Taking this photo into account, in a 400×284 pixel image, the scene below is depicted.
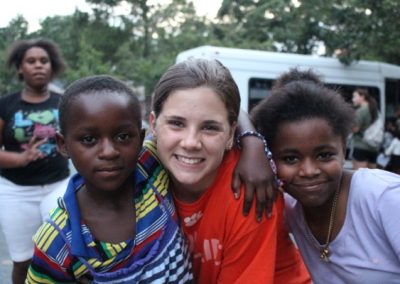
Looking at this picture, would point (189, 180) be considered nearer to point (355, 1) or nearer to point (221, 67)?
point (221, 67)

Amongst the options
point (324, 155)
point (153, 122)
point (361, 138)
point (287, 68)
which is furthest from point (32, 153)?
point (361, 138)

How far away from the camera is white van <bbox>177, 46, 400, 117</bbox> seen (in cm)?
841

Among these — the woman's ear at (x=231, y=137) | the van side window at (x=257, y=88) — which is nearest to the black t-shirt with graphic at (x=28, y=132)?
the woman's ear at (x=231, y=137)

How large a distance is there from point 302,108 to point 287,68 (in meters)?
6.66

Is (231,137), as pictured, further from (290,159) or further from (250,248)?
(250,248)

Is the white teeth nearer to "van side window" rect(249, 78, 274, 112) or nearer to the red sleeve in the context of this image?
the red sleeve

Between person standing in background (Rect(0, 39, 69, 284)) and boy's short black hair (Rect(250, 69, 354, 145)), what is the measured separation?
188 centimetres

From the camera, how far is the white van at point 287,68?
27.6 feet

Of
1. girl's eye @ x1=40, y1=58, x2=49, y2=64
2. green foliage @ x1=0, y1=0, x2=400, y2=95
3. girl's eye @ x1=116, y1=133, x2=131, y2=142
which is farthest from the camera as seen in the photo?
green foliage @ x1=0, y1=0, x2=400, y2=95

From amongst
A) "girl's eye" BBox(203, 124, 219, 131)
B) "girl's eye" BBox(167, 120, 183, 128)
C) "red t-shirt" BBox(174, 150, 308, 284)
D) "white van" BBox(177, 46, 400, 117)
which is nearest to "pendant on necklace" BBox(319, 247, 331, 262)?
"red t-shirt" BBox(174, 150, 308, 284)

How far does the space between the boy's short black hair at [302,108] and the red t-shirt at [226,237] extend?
0.22 m

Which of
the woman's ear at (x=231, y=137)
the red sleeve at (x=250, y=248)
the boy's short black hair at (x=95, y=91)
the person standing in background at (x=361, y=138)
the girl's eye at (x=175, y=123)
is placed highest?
the boy's short black hair at (x=95, y=91)

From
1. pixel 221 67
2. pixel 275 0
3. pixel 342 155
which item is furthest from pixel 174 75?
pixel 275 0

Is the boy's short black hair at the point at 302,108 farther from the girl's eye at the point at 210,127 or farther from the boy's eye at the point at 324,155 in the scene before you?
the girl's eye at the point at 210,127
